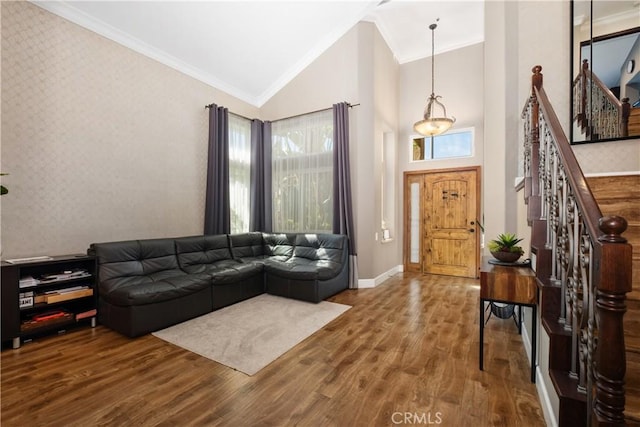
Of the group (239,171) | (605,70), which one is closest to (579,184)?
(605,70)

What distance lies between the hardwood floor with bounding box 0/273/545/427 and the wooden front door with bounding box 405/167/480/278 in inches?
99.0

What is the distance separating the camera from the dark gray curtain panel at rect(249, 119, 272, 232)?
540 cm

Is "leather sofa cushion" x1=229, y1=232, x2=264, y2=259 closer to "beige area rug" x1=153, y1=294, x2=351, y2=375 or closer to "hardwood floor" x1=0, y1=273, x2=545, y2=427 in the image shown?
"beige area rug" x1=153, y1=294, x2=351, y2=375

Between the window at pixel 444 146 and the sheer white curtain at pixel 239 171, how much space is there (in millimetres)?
3372

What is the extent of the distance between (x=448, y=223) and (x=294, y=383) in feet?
14.8

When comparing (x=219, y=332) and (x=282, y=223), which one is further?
(x=282, y=223)

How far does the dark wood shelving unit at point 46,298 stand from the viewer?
98.1 inches

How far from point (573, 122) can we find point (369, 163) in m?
2.53

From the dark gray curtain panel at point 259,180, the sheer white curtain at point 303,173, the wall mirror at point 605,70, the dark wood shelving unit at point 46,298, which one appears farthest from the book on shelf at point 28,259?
the wall mirror at point 605,70

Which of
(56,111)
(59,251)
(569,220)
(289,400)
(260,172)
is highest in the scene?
(56,111)

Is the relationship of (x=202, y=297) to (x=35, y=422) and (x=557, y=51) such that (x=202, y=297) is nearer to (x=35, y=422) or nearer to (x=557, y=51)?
(x=35, y=422)

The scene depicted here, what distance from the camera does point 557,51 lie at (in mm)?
2926

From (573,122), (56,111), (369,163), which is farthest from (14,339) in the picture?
(573,122)

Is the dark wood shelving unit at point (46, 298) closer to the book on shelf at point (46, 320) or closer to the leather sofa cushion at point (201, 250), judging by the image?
the book on shelf at point (46, 320)
